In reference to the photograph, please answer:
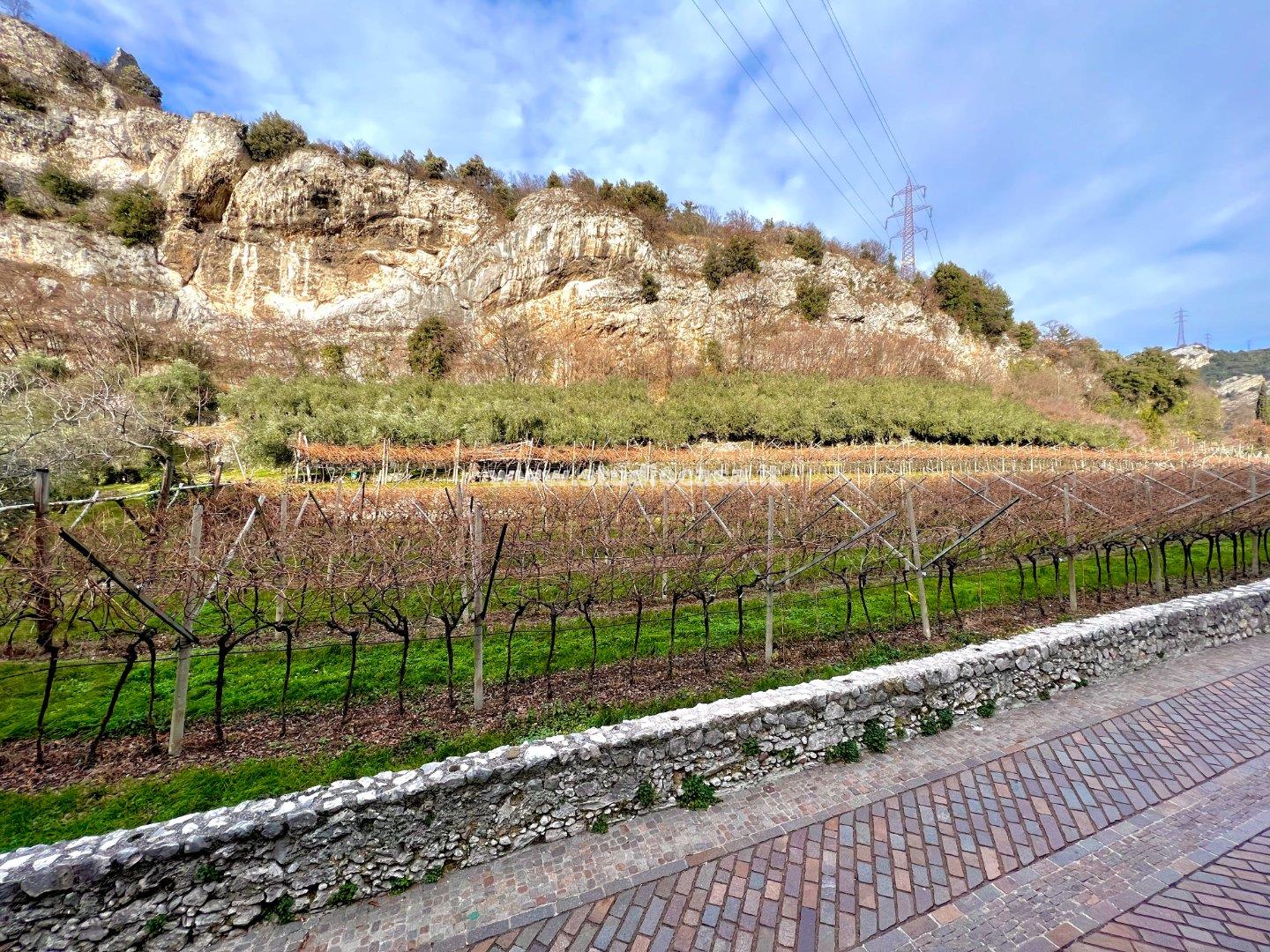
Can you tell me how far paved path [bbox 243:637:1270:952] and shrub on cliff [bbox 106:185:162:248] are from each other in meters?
51.6

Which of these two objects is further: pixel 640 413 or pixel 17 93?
pixel 17 93

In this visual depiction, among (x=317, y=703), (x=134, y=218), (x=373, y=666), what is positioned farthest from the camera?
(x=134, y=218)

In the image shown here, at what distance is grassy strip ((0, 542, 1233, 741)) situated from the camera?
18.9ft

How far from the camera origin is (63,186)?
3516 centimetres

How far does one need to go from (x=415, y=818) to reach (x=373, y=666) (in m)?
3.68

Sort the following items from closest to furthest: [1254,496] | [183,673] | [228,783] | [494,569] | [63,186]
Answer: [228,783], [183,673], [494,569], [1254,496], [63,186]

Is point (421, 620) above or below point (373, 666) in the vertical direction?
above

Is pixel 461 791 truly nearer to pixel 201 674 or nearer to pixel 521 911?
pixel 521 911

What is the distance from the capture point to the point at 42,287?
96.3 ft

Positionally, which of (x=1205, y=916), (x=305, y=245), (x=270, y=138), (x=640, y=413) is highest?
(x=270, y=138)

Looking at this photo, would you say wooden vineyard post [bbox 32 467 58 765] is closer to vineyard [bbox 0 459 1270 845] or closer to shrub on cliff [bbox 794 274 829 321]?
vineyard [bbox 0 459 1270 845]

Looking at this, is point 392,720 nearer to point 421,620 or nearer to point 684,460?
point 421,620

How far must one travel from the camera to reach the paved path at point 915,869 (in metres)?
3.24

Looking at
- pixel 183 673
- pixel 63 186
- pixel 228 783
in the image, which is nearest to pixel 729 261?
pixel 183 673
